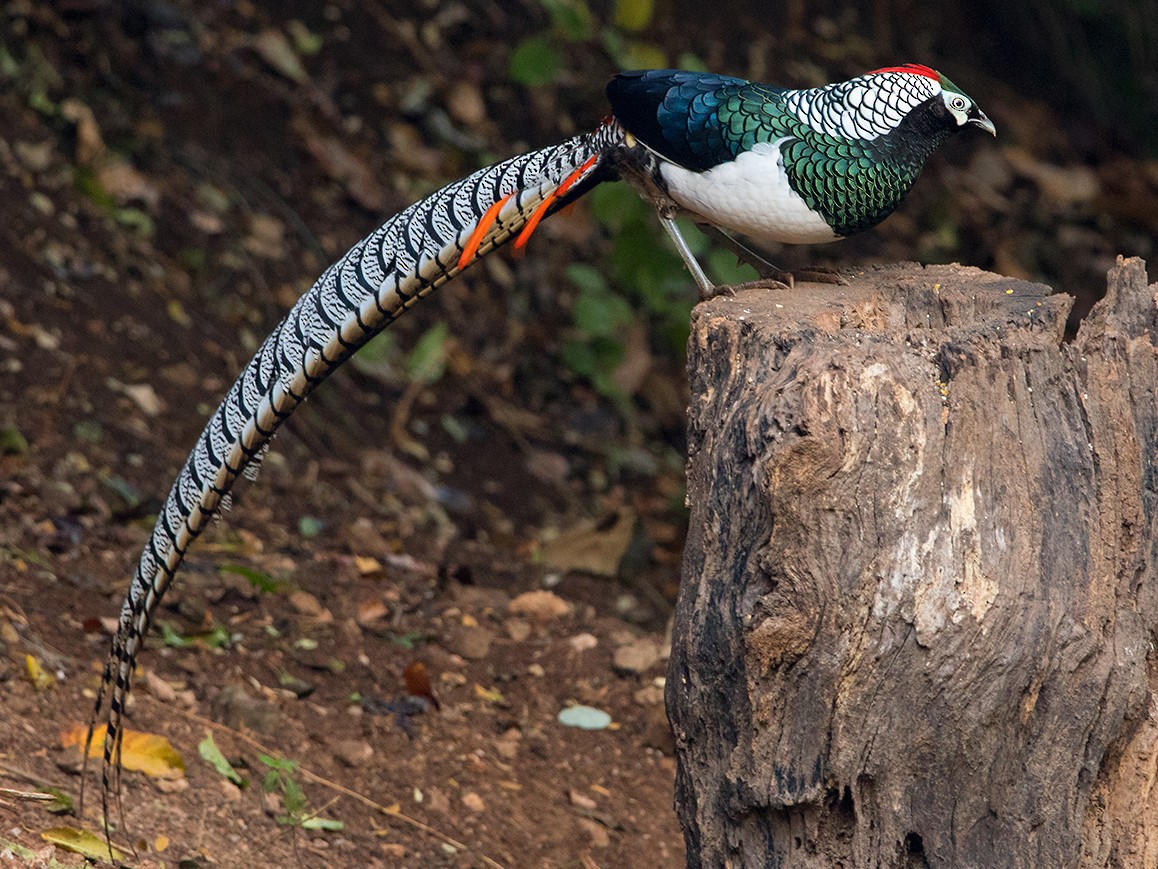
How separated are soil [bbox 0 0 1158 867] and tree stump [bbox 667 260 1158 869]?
1.48 meters

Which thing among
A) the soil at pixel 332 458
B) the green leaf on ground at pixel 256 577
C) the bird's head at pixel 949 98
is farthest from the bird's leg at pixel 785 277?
the green leaf on ground at pixel 256 577

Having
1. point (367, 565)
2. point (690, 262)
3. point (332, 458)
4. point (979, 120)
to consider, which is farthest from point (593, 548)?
point (979, 120)

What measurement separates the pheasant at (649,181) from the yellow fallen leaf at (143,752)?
14 cm

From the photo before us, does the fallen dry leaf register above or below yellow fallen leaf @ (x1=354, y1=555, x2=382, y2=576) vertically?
above

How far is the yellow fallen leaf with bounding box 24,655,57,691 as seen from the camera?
3736 mm

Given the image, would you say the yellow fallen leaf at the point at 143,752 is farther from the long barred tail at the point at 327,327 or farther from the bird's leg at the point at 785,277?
the bird's leg at the point at 785,277

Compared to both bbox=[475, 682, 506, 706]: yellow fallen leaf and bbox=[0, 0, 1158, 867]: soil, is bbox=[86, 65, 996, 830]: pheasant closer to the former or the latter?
bbox=[0, 0, 1158, 867]: soil

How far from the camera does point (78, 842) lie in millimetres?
3102

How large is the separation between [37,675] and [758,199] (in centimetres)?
227

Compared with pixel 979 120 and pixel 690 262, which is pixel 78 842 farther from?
pixel 979 120

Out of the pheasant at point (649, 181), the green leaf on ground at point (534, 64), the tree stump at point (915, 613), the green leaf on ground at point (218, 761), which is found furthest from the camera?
the green leaf on ground at point (534, 64)

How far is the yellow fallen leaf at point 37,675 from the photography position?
3736mm

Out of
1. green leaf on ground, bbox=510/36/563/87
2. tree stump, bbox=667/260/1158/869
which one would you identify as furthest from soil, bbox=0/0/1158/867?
tree stump, bbox=667/260/1158/869

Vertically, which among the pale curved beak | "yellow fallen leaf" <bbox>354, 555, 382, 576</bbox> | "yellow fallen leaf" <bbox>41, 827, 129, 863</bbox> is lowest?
"yellow fallen leaf" <bbox>41, 827, 129, 863</bbox>
